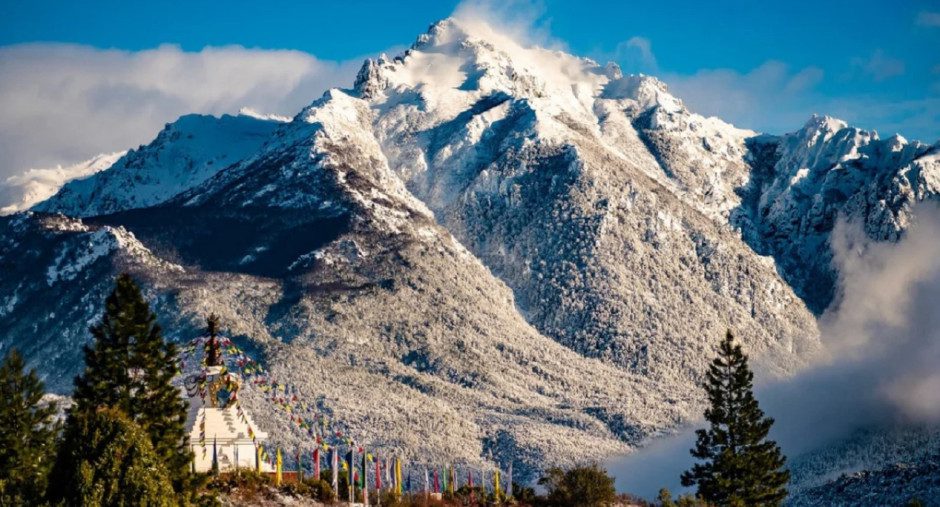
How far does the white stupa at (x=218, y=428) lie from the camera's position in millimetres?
86938

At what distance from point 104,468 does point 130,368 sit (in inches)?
701

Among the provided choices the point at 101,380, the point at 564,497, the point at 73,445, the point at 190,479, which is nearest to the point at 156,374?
the point at 101,380

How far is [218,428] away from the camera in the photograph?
8812 cm

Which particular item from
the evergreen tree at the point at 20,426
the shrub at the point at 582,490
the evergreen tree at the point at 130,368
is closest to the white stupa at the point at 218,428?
the evergreen tree at the point at 130,368

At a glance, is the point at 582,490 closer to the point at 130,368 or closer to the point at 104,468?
the point at 130,368

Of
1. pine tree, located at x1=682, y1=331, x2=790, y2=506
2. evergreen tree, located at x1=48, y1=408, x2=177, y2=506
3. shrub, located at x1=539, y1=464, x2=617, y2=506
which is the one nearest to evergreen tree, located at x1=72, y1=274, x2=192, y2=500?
evergreen tree, located at x1=48, y1=408, x2=177, y2=506

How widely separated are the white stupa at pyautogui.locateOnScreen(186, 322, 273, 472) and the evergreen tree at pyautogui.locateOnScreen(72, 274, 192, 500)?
634cm

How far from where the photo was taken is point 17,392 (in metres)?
88.4

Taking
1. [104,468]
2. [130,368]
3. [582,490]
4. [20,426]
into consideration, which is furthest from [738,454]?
[104,468]

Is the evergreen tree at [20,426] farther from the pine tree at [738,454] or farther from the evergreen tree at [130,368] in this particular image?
the pine tree at [738,454]

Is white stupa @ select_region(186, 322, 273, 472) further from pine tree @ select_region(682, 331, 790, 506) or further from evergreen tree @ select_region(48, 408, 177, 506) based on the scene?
pine tree @ select_region(682, 331, 790, 506)

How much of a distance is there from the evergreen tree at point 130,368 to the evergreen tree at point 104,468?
14.9m

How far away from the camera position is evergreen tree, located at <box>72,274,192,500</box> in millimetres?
79250

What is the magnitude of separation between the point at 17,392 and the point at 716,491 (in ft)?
178
